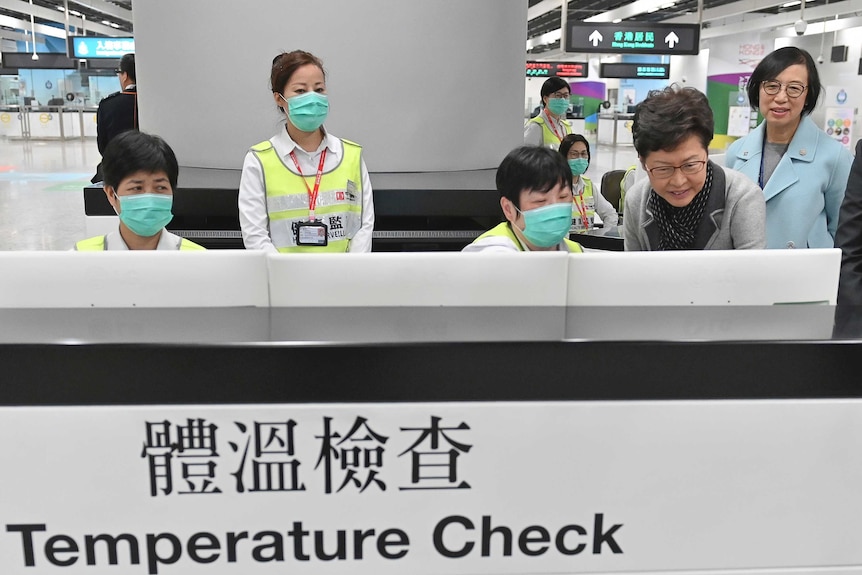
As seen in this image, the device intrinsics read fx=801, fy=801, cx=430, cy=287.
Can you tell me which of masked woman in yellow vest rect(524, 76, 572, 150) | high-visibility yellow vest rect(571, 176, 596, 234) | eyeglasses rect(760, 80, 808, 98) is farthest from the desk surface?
masked woman in yellow vest rect(524, 76, 572, 150)

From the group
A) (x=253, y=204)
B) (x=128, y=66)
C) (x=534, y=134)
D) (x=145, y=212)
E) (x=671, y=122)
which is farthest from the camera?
(x=534, y=134)

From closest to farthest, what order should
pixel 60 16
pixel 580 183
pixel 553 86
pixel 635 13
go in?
pixel 580 183, pixel 553 86, pixel 635 13, pixel 60 16

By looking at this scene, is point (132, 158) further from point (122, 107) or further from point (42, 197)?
point (42, 197)

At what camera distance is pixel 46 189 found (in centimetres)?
1162

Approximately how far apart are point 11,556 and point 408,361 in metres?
0.92

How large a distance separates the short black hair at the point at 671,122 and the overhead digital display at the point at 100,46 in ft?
43.3

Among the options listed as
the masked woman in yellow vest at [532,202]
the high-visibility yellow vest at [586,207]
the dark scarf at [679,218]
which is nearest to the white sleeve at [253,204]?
the masked woman in yellow vest at [532,202]

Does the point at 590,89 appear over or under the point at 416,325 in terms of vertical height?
over

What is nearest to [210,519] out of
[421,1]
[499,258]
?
[499,258]

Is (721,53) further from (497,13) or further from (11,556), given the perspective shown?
(11,556)

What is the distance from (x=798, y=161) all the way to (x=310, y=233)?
1764 mm

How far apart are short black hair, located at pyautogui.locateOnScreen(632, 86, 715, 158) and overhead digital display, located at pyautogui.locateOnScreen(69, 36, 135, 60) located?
1321 centimetres

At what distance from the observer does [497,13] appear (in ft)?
17.5

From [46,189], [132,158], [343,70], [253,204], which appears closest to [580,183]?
[343,70]
